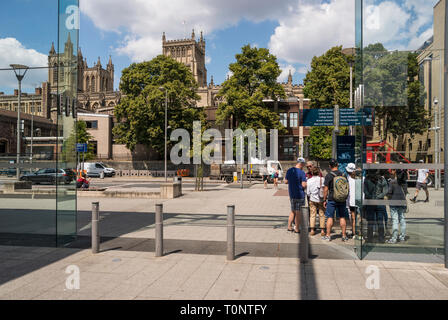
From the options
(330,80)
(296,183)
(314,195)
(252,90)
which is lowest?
(314,195)

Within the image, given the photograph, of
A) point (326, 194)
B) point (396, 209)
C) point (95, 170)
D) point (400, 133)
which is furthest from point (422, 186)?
point (95, 170)

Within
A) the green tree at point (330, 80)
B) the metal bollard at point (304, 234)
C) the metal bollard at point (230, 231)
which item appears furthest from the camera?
the green tree at point (330, 80)

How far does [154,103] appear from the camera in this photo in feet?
132

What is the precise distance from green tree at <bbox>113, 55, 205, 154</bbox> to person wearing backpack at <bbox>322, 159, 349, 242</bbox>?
111ft

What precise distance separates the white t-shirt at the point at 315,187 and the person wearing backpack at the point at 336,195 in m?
0.31

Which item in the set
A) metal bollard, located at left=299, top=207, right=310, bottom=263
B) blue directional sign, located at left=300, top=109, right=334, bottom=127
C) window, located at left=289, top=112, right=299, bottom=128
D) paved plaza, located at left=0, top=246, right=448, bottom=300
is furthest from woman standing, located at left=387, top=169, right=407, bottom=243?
window, located at left=289, top=112, right=299, bottom=128

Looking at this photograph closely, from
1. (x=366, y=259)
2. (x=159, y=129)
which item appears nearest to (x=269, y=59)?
(x=159, y=129)

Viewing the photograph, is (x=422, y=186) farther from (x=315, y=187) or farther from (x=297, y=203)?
(x=297, y=203)

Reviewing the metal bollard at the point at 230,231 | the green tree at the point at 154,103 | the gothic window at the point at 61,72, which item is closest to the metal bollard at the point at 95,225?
the metal bollard at the point at 230,231

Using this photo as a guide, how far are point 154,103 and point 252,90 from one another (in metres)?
11.8

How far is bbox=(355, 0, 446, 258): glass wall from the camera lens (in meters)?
6.62

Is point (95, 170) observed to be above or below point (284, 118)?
below

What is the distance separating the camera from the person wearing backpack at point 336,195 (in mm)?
7863

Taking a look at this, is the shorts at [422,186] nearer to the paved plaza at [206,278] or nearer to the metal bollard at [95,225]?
the paved plaza at [206,278]
